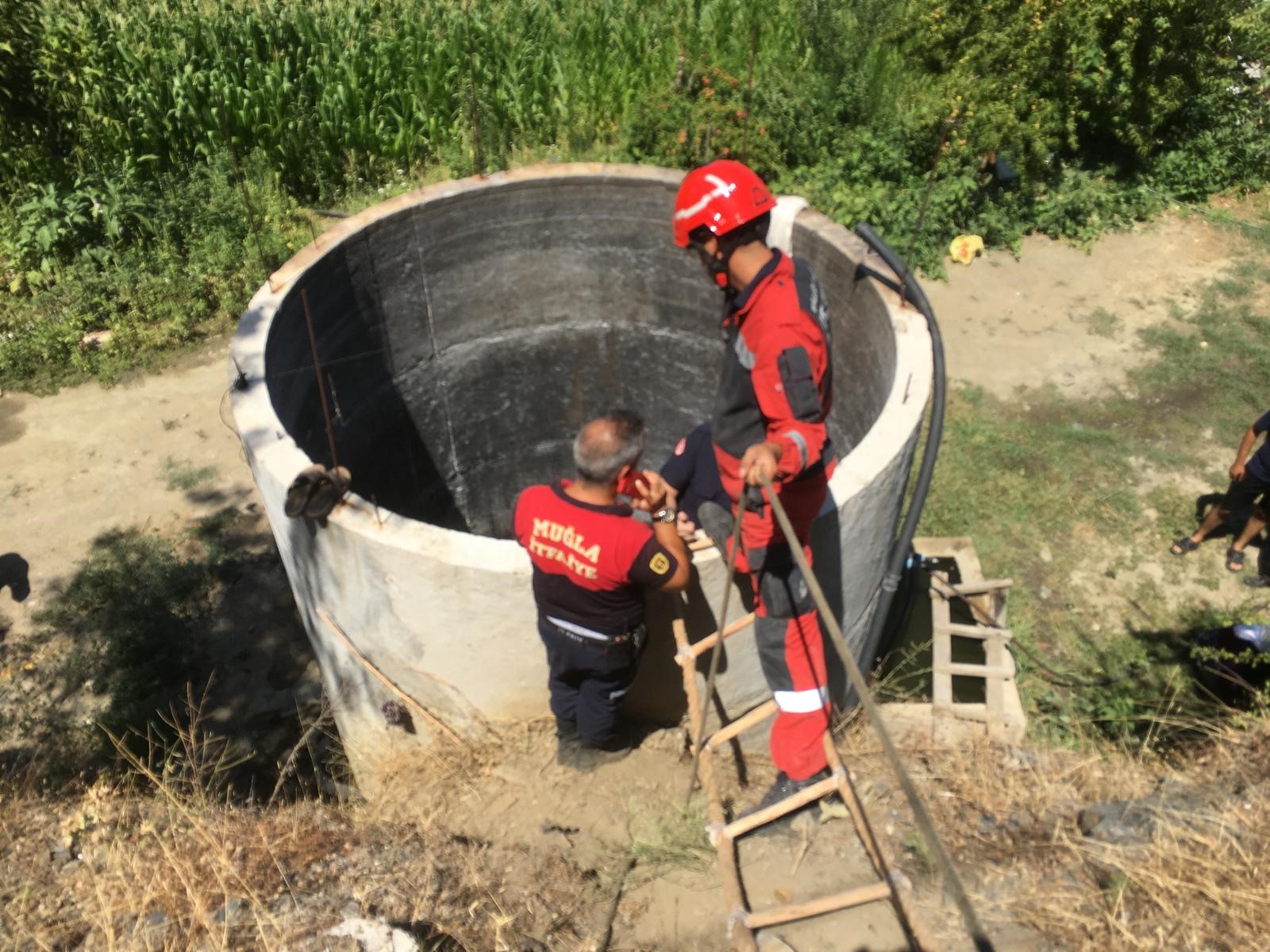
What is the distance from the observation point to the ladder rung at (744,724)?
3.60 metres

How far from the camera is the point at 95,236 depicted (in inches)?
308

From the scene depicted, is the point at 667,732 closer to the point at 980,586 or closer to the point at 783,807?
the point at 783,807

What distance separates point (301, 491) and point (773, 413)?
158cm

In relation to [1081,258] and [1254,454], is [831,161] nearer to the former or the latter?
[1081,258]

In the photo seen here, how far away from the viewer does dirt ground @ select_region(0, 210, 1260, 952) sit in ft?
11.2

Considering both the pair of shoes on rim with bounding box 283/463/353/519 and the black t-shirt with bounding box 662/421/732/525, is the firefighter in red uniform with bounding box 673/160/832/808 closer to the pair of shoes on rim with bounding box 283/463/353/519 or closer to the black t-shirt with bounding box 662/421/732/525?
the black t-shirt with bounding box 662/421/732/525

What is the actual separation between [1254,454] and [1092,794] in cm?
302

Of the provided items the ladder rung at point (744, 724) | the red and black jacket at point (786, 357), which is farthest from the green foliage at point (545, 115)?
the ladder rung at point (744, 724)

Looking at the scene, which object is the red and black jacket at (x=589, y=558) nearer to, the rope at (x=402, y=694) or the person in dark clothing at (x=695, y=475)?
the person in dark clothing at (x=695, y=475)

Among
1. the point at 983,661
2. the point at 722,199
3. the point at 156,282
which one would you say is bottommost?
the point at 983,661

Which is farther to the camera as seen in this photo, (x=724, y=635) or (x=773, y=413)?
(x=724, y=635)

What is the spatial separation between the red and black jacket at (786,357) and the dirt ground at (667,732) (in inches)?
55.4

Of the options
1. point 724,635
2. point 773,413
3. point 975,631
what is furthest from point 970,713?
point 773,413

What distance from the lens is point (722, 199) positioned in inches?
121
